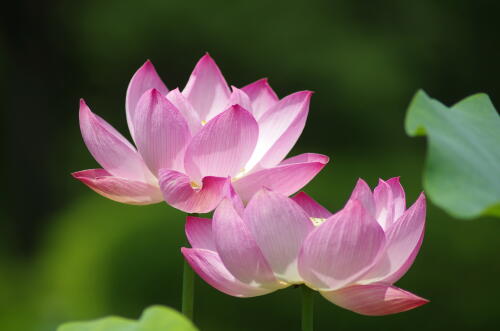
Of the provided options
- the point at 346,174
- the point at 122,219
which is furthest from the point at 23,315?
the point at 346,174

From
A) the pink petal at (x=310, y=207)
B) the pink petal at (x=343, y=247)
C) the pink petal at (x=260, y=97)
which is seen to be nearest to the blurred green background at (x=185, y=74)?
the pink petal at (x=260, y=97)

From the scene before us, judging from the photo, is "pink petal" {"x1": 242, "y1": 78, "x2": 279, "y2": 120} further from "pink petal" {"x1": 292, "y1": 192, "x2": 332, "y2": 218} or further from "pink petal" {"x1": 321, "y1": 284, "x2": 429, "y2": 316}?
"pink petal" {"x1": 321, "y1": 284, "x2": 429, "y2": 316}

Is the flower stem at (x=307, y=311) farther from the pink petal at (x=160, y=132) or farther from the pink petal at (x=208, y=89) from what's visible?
the pink petal at (x=208, y=89)

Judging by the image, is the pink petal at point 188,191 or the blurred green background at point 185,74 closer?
the pink petal at point 188,191

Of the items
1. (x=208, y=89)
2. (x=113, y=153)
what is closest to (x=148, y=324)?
(x=113, y=153)

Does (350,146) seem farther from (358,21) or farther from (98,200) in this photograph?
(98,200)

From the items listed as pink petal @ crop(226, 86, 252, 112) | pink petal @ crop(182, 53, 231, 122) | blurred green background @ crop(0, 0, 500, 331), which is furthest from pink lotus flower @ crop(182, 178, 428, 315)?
blurred green background @ crop(0, 0, 500, 331)
